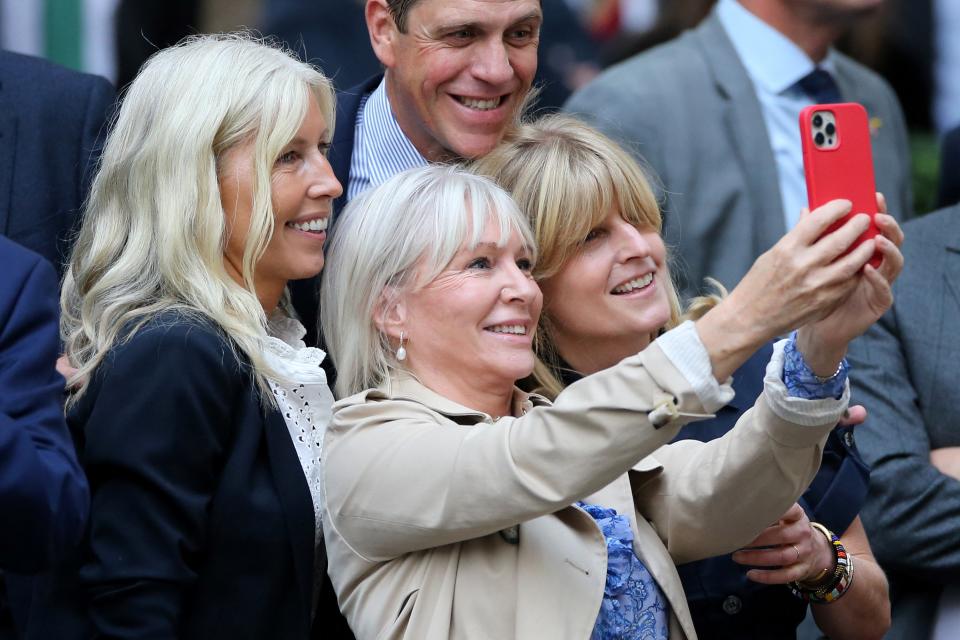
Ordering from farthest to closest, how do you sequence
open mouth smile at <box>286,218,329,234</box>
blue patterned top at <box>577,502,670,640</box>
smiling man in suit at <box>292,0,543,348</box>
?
smiling man in suit at <box>292,0,543,348</box> → open mouth smile at <box>286,218,329,234</box> → blue patterned top at <box>577,502,670,640</box>

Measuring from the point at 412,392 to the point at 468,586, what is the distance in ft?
1.35

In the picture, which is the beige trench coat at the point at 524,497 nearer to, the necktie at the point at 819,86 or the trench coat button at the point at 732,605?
the trench coat button at the point at 732,605

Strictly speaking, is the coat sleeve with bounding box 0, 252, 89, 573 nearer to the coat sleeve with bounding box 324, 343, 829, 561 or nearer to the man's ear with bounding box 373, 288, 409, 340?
the coat sleeve with bounding box 324, 343, 829, 561

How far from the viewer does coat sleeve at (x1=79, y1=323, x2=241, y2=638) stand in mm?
2791

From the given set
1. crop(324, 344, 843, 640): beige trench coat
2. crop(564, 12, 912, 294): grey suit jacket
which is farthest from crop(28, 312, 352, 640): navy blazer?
crop(564, 12, 912, 294): grey suit jacket

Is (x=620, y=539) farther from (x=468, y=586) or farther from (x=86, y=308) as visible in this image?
(x=86, y=308)

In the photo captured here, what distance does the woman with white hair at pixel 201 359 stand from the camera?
283 centimetres

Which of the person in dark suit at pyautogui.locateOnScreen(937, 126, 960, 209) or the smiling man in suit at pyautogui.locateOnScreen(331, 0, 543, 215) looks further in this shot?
the person in dark suit at pyautogui.locateOnScreen(937, 126, 960, 209)

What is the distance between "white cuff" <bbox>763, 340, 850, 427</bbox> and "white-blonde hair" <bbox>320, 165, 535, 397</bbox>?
619 mm

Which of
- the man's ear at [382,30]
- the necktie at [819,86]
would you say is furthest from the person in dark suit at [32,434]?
the necktie at [819,86]

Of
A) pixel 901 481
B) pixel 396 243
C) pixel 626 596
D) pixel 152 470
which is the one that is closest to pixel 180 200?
pixel 396 243

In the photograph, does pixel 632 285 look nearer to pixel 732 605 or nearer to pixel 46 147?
pixel 732 605

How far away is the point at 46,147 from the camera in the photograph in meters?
3.68

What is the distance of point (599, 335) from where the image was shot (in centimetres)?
333
